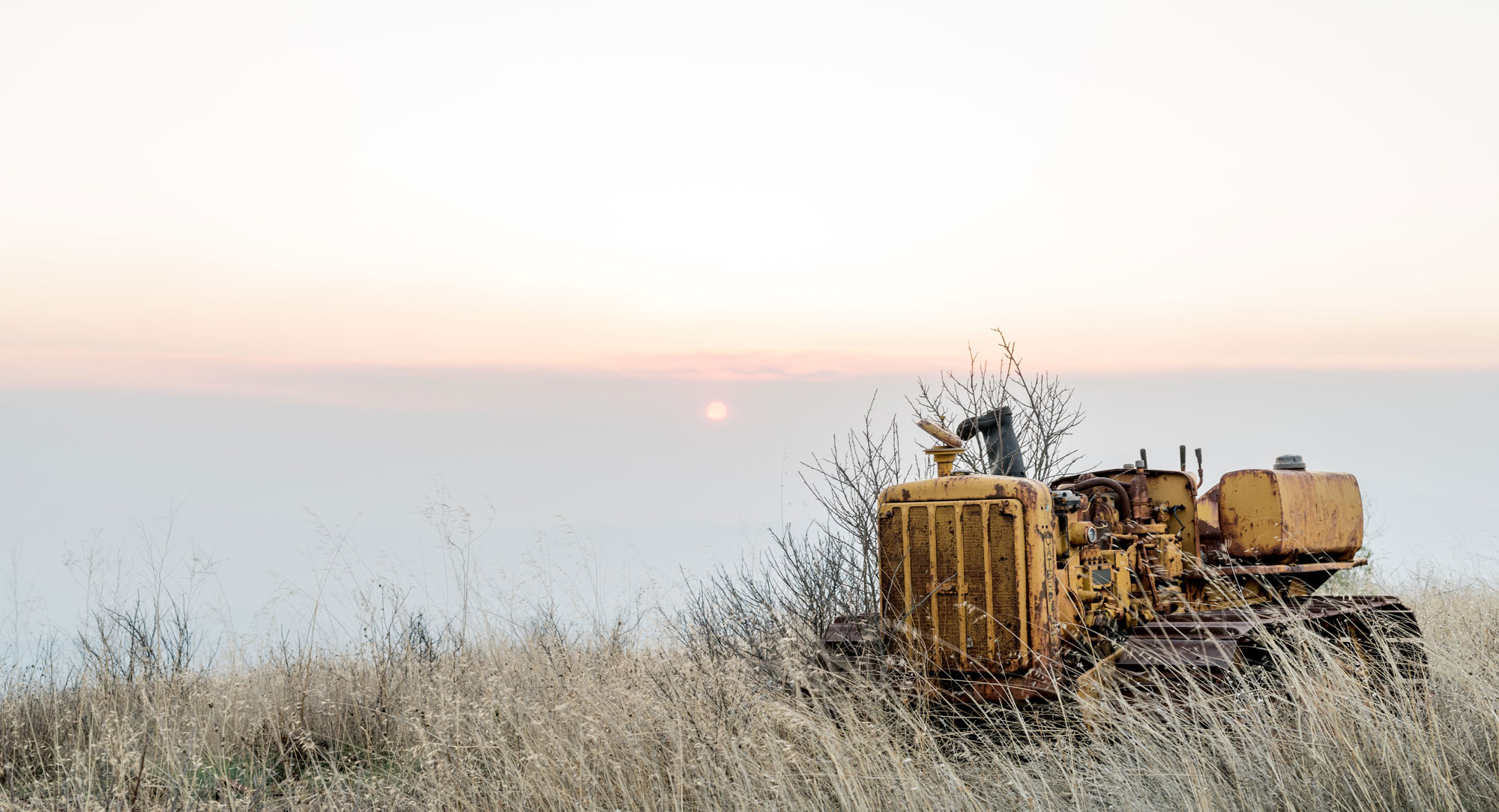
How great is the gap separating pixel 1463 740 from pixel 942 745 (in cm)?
207

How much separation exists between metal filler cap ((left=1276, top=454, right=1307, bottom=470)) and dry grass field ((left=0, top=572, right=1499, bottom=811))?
4.07ft

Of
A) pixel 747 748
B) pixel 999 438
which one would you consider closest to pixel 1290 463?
pixel 999 438

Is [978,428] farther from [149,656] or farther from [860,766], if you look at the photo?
[149,656]

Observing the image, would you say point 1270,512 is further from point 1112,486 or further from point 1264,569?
point 1112,486

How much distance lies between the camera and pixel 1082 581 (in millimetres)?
5430

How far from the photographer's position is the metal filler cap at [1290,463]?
6855 millimetres

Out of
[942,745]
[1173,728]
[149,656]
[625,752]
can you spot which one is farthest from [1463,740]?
[149,656]

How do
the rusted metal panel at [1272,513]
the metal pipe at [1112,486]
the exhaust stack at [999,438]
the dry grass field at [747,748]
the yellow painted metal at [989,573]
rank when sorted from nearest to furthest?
the dry grass field at [747,748], the yellow painted metal at [989,573], the exhaust stack at [999,438], the metal pipe at [1112,486], the rusted metal panel at [1272,513]

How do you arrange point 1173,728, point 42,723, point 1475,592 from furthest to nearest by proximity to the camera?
1. point 1475,592
2. point 42,723
3. point 1173,728

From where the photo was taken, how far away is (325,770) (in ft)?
20.4

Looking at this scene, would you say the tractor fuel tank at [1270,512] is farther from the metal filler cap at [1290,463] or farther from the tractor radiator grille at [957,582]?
the tractor radiator grille at [957,582]

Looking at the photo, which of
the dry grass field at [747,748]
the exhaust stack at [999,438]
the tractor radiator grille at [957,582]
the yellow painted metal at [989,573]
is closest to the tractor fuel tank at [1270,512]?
the dry grass field at [747,748]

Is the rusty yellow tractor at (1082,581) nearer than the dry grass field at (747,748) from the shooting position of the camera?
No

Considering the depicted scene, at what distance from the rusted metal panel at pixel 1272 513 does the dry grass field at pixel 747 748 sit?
3.03ft
